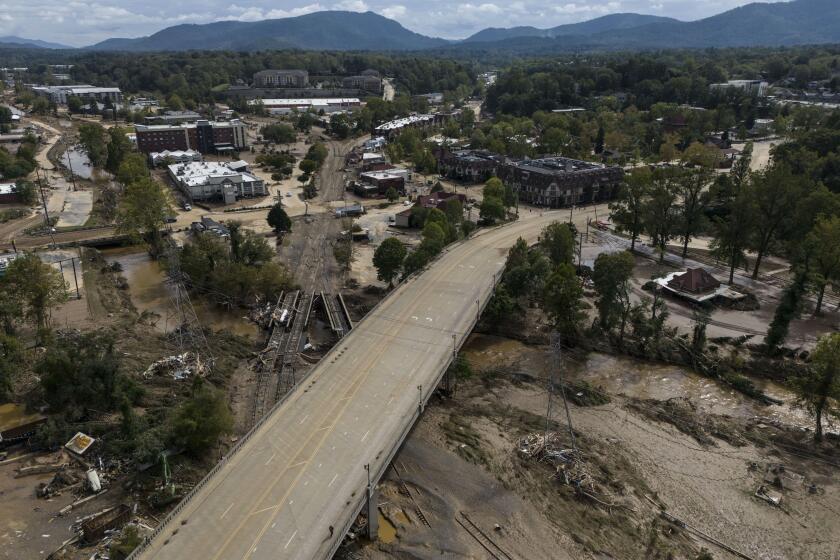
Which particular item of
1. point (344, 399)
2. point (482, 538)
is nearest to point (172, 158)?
point (344, 399)

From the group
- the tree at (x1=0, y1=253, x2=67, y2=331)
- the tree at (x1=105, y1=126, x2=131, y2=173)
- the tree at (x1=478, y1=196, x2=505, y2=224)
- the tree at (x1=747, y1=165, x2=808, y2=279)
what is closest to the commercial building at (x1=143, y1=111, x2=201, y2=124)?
the tree at (x1=105, y1=126, x2=131, y2=173)

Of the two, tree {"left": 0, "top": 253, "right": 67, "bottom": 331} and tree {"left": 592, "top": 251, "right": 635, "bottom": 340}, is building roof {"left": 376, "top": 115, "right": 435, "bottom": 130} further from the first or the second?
tree {"left": 0, "top": 253, "right": 67, "bottom": 331}

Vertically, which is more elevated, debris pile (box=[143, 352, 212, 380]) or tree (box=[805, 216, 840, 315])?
tree (box=[805, 216, 840, 315])

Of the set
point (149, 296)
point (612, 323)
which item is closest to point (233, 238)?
point (149, 296)

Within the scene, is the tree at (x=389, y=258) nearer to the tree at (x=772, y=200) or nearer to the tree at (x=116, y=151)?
the tree at (x=772, y=200)

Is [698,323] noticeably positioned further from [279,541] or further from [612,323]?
[279,541]

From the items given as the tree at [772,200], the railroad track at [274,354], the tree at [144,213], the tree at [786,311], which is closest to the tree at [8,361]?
the railroad track at [274,354]
